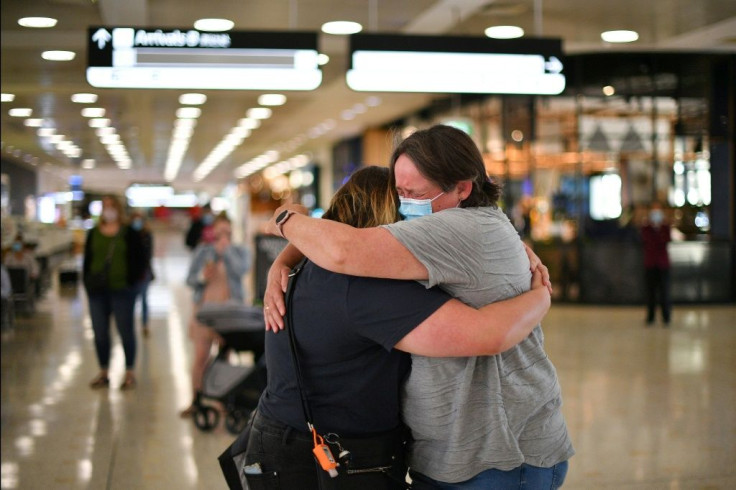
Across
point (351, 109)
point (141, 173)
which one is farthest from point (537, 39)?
point (141, 173)

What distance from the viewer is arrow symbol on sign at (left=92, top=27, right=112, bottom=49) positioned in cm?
664

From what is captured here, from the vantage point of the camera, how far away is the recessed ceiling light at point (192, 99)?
15867 millimetres

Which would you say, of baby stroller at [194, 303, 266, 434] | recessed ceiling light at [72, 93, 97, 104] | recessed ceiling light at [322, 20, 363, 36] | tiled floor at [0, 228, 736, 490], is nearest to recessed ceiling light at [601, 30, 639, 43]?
recessed ceiling light at [322, 20, 363, 36]

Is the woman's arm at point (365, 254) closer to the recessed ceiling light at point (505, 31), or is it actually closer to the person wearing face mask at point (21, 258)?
the person wearing face mask at point (21, 258)

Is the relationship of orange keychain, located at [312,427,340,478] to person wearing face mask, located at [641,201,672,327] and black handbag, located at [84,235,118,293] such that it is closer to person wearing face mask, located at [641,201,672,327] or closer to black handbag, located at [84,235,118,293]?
black handbag, located at [84,235,118,293]

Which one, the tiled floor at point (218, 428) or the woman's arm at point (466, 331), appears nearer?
the woman's arm at point (466, 331)

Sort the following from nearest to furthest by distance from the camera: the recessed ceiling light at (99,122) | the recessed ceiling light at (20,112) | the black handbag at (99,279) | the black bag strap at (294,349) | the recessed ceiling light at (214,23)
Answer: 1. the black bag strap at (294,349)
2. the black handbag at (99,279)
3. the recessed ceiling light at (20,112)
4. the recessed ceiling light at (214,23)
5. the recessed ceiling light at (99,122)

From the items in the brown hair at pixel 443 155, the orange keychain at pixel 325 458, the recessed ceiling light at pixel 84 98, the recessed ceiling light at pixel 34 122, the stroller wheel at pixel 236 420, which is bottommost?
the stroller wheel at pixel 236 420

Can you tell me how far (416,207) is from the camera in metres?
2.20

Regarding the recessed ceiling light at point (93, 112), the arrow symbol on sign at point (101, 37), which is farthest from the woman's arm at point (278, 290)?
the recessed ceiling light at point (93, 112)

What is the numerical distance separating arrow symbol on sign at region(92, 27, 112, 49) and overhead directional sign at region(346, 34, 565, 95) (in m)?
1.74

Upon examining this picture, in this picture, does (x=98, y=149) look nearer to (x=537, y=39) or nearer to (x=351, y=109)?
(x=351, y=109)

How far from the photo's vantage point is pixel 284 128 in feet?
76.7

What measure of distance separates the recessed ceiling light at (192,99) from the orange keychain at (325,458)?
14203 mm
